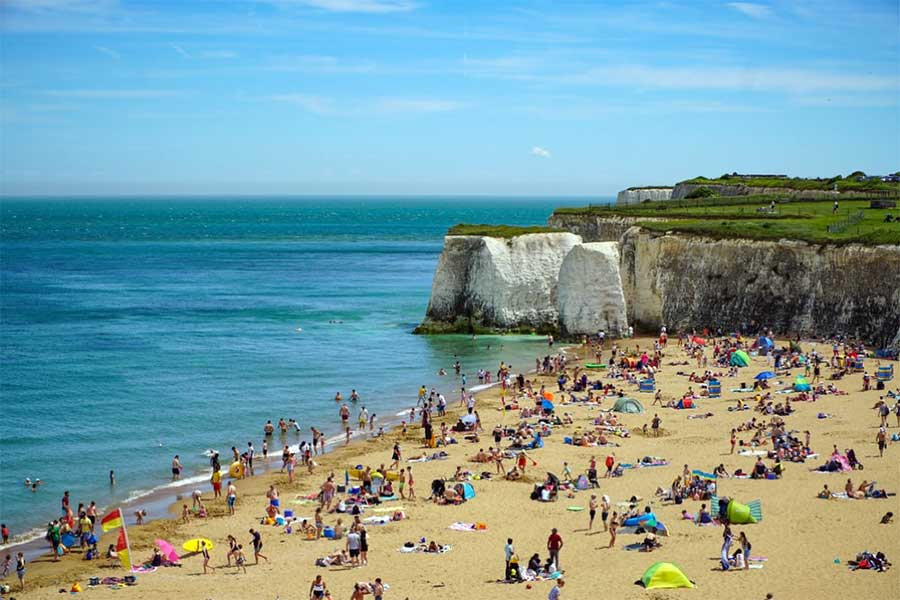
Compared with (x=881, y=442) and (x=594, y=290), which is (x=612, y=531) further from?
(x=594, y=290)

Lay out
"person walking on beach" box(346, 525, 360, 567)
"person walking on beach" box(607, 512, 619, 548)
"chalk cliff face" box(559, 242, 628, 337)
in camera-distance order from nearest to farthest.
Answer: "person walking on beach" box(346, 525, 360, 567) → "person walking on beach" box(607, 512, 619, 548) → "chalk cliff face" box(559, 242, 628, 337)

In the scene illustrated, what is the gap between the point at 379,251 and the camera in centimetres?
13188

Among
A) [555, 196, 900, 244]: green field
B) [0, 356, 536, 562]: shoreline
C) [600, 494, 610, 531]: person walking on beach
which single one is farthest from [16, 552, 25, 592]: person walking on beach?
[555, 196, 900, 244]: green field

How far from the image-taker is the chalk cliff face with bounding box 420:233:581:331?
6031 cm

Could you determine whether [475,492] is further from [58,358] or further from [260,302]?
[260,302]

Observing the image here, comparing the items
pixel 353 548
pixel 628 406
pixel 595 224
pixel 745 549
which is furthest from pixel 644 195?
pixel 353 548

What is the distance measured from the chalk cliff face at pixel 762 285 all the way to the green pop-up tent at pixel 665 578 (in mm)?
31720

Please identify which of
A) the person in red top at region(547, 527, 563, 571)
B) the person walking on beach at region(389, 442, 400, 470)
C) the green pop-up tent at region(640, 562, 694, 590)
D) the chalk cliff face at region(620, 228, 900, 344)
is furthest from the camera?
the chalk cliff face at region(620, 228, 900, 344)

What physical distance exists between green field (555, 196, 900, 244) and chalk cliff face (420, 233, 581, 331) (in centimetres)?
697

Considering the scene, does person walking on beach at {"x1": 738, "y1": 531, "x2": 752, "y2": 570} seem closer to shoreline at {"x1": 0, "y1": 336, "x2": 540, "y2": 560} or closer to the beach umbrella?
the beach umbrella

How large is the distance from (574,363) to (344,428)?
15785mm

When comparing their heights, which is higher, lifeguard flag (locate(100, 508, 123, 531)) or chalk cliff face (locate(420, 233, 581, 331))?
chalk cliff face (locate(420, 233, 581, 331))

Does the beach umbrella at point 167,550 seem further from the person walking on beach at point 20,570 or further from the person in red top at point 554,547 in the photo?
the person in red top at point 554,547

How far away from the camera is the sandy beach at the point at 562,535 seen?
2244 centimetres
